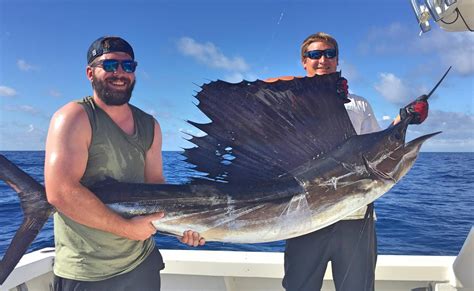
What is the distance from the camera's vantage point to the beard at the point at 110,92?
152cm

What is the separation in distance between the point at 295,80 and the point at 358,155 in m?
0.41

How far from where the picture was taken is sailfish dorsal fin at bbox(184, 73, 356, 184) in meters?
1.62

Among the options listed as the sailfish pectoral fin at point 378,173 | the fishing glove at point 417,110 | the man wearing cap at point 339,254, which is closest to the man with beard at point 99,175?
the man wearing cap at point 339,254

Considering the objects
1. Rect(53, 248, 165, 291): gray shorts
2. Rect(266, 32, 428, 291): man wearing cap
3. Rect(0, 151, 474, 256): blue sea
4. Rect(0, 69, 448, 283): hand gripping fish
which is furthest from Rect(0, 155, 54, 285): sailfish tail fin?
Rect(266, 32, 428, 291): man wearing cap

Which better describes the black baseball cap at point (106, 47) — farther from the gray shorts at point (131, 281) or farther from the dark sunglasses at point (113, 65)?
the gray shorts at point (131, 281)

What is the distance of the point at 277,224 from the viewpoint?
1.53 metres

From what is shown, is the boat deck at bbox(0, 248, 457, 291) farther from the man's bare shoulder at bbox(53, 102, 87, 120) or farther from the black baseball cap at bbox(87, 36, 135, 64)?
the black baseball cap at bbox(87, 36, 135, 64)

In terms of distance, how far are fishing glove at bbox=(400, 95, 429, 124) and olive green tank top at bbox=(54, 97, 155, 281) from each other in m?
1.13

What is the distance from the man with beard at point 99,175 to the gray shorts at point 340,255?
1.83ft

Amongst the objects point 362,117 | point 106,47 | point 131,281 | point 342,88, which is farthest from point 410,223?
point 106,47

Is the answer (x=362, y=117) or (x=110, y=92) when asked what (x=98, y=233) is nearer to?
(x=110, y=92)

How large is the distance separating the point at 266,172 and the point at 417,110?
653 millimetres

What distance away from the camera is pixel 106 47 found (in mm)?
1502

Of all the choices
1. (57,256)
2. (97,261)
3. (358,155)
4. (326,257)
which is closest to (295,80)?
(358,155)
